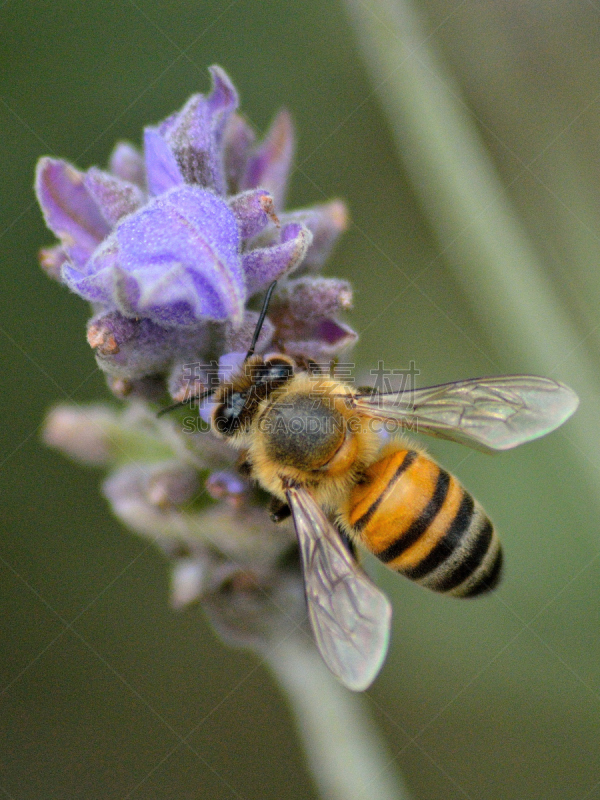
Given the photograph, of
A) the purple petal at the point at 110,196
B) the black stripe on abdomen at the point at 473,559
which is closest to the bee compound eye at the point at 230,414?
the purple petal at the point at 110,196

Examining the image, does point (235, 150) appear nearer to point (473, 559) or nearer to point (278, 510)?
point (278, 510)

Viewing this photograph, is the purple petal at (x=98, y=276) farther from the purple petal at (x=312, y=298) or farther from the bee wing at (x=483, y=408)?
the bee wing at (x=483, y=408)

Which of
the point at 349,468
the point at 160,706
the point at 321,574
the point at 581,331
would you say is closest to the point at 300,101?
the point at 581,331

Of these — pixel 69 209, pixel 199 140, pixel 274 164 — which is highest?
pixel 274 164

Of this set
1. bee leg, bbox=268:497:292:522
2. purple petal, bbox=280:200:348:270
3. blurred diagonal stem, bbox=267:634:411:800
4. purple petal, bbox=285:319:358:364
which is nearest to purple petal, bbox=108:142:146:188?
purple petal, bbox=280:200:348:270

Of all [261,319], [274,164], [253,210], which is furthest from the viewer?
[274,164]

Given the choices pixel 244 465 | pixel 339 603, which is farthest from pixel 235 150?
pixel 339 603

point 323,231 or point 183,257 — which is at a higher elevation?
point 323,231
